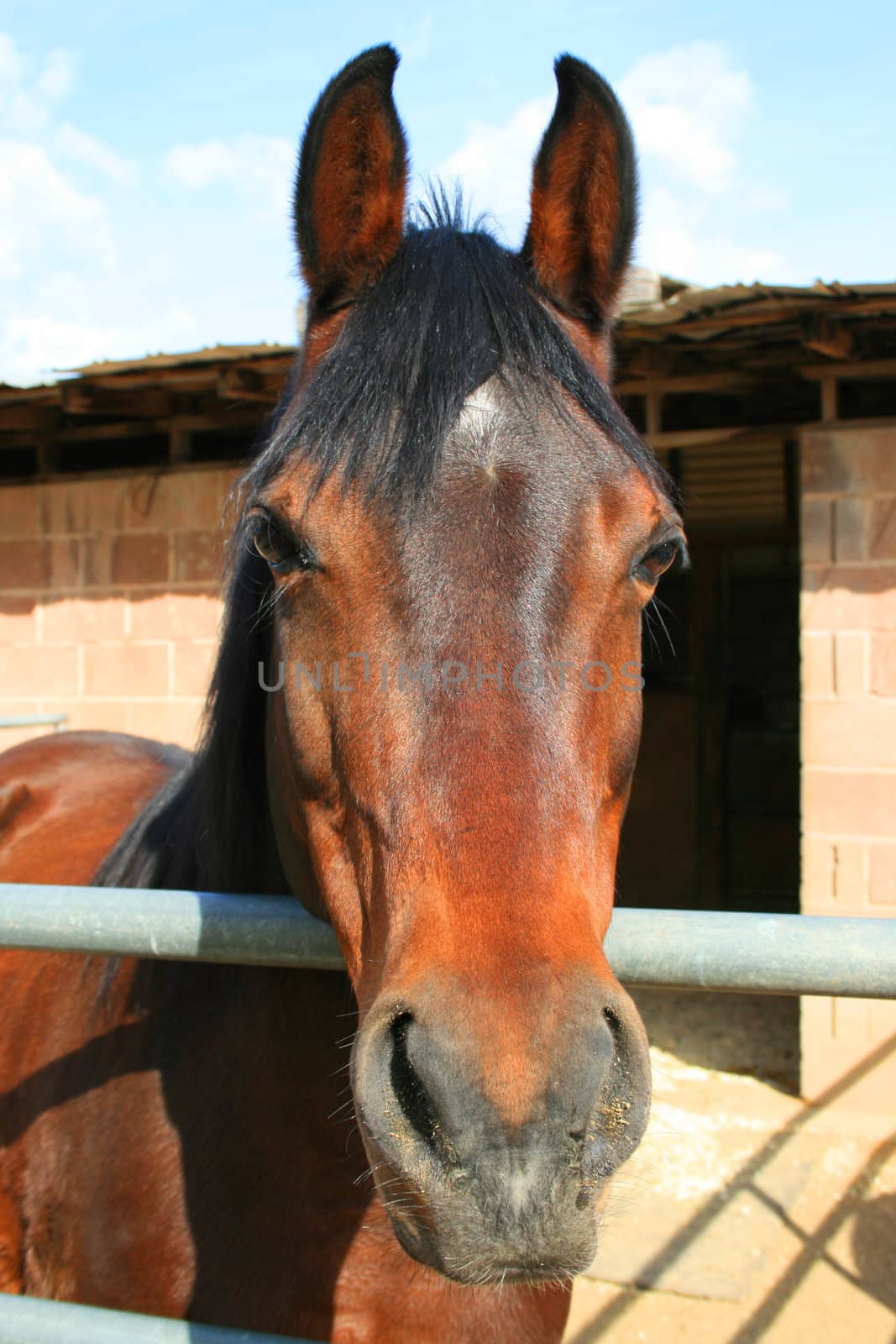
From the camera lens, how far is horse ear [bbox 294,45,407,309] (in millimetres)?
1442

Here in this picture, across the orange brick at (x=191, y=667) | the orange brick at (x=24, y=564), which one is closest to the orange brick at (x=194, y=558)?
the orange brick at (x=191, y=667)

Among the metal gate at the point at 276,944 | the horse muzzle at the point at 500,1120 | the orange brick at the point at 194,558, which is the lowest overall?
the horse muzzle at the point at 500,1120

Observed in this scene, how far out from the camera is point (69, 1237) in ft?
5.47

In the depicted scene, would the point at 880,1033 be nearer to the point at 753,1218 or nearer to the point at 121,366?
the point at 753,1218

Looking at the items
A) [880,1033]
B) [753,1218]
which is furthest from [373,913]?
[880,1033]

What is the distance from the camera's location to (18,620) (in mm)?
6105

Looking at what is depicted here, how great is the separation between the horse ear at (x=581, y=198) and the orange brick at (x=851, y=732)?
367 cm

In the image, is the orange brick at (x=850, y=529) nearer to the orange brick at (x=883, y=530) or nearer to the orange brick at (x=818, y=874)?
the orange brick at (x=883, y=530)

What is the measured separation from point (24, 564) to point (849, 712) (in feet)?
16.8

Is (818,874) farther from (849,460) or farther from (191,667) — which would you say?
(191,667)

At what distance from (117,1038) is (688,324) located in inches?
150

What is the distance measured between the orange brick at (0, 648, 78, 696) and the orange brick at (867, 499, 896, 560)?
4.78 m

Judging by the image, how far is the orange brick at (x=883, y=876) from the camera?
4617 millimetres

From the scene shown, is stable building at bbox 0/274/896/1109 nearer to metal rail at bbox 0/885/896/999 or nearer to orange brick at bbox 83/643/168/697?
orange brick at bbox 83/643/168/697
